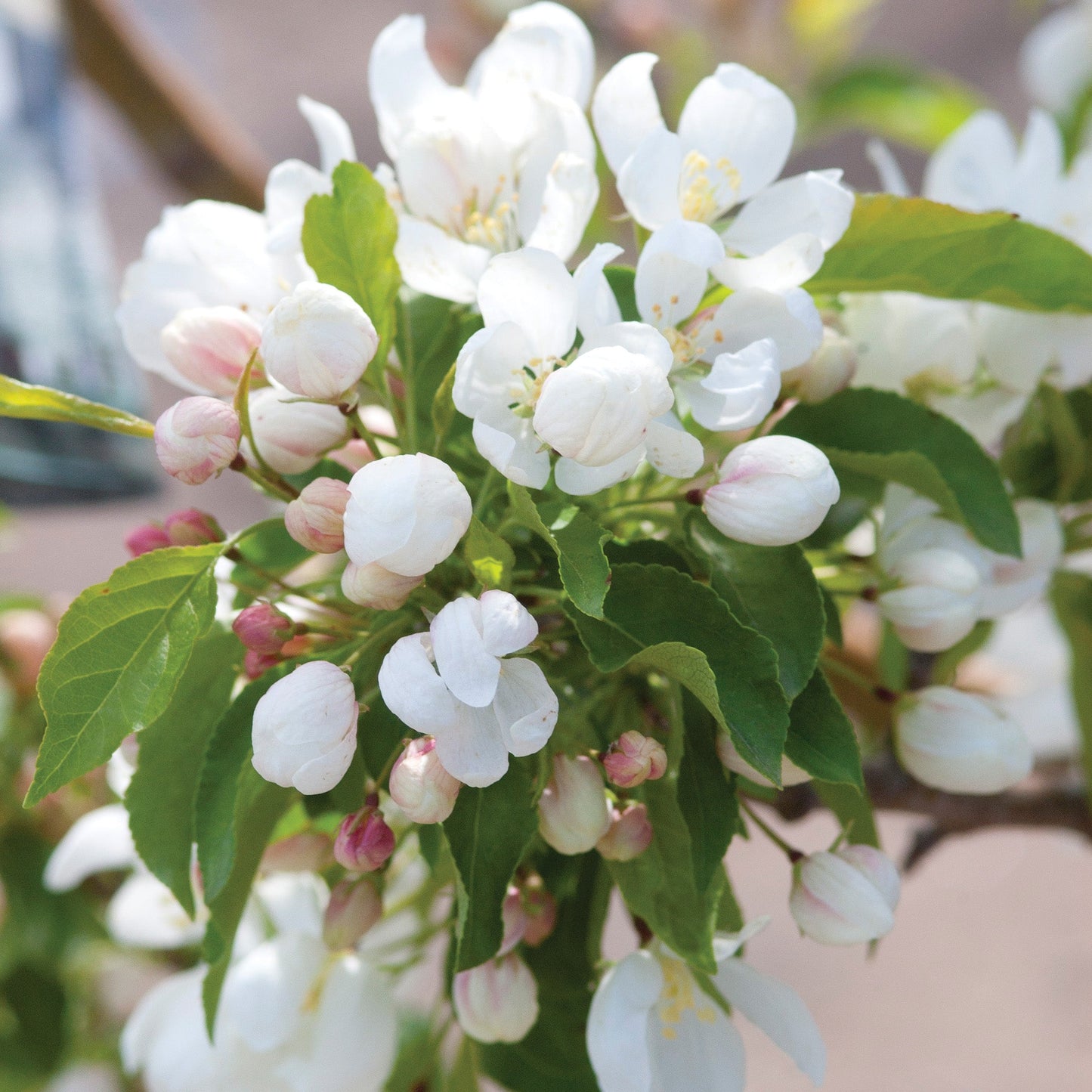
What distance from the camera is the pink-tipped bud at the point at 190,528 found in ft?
1.15

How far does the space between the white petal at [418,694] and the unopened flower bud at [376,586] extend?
2cm

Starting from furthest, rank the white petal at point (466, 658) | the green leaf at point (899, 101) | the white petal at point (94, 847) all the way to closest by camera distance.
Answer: the green leaf at point (899, 101), the white petal at point (94, 847), the white petal at point (466, 658)

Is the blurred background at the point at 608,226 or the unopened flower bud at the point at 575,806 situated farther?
the blurred background at the point at 608,226

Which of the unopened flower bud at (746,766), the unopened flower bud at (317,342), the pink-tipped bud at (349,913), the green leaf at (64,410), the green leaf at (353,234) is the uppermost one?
the green leaf at (353,234)

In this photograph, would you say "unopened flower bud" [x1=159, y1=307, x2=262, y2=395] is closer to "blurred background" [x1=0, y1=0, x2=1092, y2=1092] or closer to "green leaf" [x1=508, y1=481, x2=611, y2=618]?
"green leaf" [x1=508, y1=481, x2=611, y2=618]

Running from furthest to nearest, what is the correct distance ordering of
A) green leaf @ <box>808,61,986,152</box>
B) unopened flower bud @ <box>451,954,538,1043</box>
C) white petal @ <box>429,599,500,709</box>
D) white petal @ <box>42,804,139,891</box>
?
green leaf @ <box>808,61,986,152</box>
white petal @ <box>42,804,139,891</box>
unopened flower bud @ <box>451,954,538,1043</box>
white petal @ <box>429,599,500,709</box>

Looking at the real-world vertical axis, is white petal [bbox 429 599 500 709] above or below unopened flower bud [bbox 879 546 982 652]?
above

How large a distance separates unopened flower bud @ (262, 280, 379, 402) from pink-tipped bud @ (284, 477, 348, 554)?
0.03 metres

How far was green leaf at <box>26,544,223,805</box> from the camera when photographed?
0.30m

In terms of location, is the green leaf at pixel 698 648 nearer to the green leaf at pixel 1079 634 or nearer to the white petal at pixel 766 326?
the white petal at pixel 766 326

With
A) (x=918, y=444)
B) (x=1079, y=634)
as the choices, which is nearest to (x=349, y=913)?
(x=918, y=444)

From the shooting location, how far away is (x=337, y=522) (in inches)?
12.4

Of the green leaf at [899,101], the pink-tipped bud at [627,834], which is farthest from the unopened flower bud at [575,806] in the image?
the green leaf at [899,101]

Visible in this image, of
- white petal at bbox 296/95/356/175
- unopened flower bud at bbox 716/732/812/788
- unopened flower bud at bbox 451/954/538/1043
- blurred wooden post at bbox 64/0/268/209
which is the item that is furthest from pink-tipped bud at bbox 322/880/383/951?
blurred wooden post at bbox 64/0/268/209
